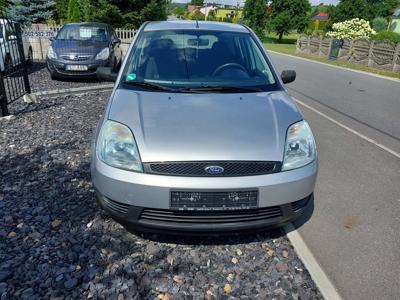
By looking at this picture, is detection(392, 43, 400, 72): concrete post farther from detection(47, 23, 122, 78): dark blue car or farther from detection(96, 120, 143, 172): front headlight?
detection(96, 120, 143, 172): front headlight

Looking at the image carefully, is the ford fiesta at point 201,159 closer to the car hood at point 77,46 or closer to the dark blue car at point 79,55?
the dark blue car at point 79,55

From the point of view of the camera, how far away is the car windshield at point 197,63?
11.1ft

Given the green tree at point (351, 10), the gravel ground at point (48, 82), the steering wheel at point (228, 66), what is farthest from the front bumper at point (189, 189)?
the green tree at point (351, 10)

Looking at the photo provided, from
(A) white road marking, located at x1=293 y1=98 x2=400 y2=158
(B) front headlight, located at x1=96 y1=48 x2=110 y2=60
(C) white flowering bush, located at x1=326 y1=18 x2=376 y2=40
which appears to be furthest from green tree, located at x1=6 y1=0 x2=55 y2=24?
(C) white flowering bush, located at x1=326 y1=18 x2=376 y2=40

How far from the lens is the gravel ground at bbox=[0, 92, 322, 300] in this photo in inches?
95.3

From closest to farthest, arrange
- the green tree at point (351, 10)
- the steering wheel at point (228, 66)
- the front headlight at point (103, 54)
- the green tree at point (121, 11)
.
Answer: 1. the steering wheel at point (228, 66)
2. the front headlight at point (103, 54)
3. the green tree at point (121, 11)
4. the green tree at point (351, 10)

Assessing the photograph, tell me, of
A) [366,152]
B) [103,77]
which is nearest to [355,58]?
[366,152]

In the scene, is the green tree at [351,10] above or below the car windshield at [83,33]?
above

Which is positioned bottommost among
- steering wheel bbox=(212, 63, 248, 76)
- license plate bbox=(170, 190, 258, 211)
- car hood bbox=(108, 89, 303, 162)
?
license plate bbox=(170, 190, 258, 211)

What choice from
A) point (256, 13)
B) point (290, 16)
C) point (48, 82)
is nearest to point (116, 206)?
point (48, 82)

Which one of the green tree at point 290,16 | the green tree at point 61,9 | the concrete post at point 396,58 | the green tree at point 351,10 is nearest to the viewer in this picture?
the concrete post at point 396,58

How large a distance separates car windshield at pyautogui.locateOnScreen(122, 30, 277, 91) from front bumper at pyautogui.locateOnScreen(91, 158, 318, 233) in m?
1.12

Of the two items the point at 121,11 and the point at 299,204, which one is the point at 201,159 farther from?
the point at 121,11

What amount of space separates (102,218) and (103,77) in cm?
168
